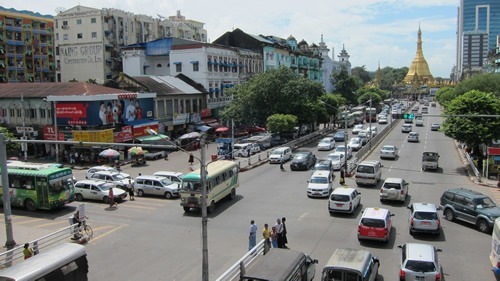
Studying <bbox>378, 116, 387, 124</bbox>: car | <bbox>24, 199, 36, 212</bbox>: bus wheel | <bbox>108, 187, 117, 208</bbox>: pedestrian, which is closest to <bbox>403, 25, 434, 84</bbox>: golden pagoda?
<bbox>378, 116, 387, 124</bbox>: car

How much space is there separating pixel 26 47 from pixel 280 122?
178ft

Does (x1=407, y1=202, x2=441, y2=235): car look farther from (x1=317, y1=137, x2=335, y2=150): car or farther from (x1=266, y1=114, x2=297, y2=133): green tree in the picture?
(x1=266, y1=114, x2=297, y2=133): green tree

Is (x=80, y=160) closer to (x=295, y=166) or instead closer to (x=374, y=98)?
(x=295, y=166)

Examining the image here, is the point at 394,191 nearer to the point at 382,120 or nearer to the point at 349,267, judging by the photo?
the point at 349,267

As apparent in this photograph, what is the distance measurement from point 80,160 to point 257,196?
22.9 m

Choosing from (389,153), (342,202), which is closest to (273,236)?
(342,202)

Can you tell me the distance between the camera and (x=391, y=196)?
1115 inches

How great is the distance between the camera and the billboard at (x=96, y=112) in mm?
46719

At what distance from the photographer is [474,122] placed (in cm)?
3931

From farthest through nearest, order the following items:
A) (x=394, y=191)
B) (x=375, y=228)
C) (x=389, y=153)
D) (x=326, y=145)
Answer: (x=326, y=145) → (x=389, y=153) → (x=394, y=191) → (x=375, y=228)

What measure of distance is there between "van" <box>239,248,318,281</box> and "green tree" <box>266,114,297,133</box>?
40.9 m

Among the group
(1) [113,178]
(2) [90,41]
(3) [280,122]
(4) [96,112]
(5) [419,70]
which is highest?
(2) [90,41]

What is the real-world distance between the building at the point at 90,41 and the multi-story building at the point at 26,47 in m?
4.98

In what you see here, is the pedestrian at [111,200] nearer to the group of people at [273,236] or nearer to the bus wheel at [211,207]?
the bus wheel at [211,207]
